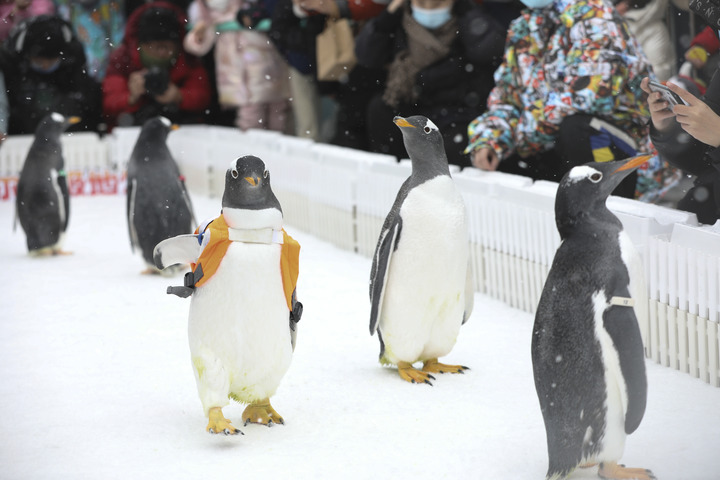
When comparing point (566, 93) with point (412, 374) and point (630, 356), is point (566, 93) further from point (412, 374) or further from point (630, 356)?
point (630, 356)

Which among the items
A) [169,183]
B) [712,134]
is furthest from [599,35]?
[169,183]

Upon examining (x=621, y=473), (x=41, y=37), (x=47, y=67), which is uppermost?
(x=41, y=37)

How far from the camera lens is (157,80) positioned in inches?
271

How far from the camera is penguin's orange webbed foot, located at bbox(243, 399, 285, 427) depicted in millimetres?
2275

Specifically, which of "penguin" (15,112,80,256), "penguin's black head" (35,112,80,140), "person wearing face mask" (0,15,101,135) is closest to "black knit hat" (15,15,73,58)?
"person wearing face mask" (0,15,101,135)

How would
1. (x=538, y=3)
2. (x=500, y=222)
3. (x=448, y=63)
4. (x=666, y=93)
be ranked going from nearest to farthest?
(x=666, y=93) → (x=500, y=222) → (x=538, y=3) → (x=448, y=63)

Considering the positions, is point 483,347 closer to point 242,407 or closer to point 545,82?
point 242,407

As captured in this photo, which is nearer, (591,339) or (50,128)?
(591,339)

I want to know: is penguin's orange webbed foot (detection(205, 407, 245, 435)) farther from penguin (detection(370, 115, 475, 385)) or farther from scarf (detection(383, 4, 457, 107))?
scarf (detection(383, 4, 457, 107))

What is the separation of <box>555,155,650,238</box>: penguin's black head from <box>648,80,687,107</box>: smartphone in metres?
0.84

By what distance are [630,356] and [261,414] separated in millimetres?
940

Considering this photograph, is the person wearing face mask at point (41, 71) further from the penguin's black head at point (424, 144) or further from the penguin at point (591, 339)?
the penguin at point (591, 339)

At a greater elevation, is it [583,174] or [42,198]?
[583,174]

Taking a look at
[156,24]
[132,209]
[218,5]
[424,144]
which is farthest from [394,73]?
[156,24]
